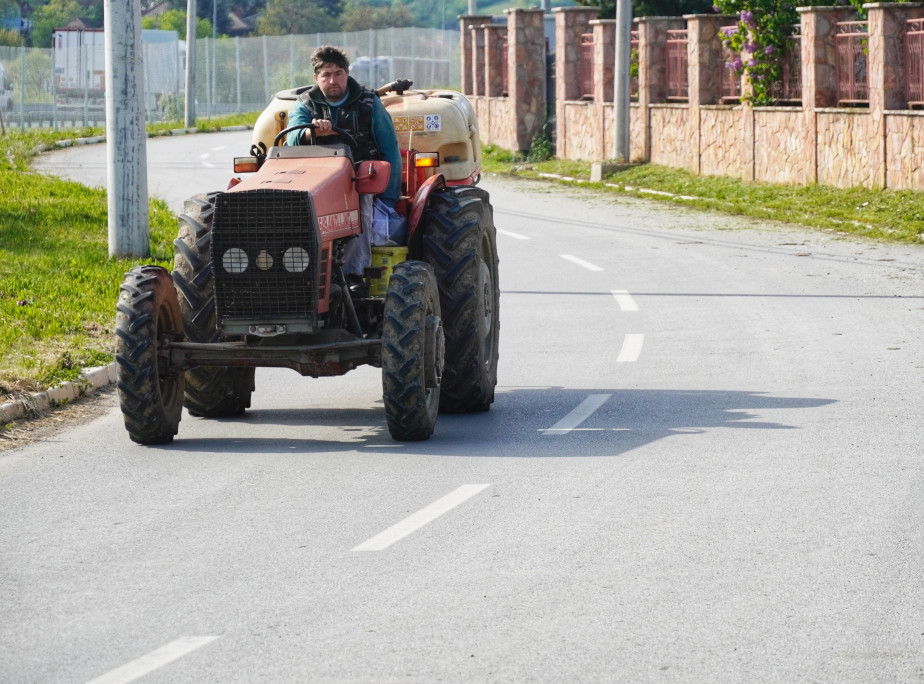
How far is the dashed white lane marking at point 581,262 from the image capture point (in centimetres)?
1896

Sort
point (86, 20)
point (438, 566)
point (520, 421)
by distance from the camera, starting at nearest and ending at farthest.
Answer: point (438, 566)
point (520, 421)
point (86, 20)

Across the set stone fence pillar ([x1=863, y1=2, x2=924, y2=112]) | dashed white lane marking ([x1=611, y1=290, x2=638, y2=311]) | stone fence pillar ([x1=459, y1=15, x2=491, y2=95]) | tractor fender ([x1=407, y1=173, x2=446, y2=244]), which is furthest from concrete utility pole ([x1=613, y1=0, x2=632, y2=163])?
tractor fender ([x1=407, y1=173, x2=446, y2=244])

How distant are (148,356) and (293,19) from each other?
114548mm

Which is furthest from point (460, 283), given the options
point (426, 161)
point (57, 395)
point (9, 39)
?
point (9, 39)

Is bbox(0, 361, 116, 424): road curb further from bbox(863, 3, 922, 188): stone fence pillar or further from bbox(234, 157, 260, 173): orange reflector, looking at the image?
bbox(863, 3, 922, 188): stone fence pillar

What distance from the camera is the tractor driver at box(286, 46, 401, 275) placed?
9875 millimetres

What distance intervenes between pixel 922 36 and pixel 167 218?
11.3 metres

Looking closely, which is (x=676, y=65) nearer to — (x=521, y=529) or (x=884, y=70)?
(x=884, y=70)

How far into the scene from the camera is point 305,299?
9141mm

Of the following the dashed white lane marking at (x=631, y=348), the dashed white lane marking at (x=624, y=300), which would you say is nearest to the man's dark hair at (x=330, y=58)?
the dashed white lane marking at (x=631, y=348)

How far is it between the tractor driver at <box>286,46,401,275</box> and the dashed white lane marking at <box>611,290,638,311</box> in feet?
19.7

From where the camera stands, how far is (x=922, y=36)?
80.1 feet

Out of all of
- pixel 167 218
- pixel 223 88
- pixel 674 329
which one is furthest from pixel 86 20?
pixel 674 329

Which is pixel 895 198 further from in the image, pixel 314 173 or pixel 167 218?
pixel 314 173
